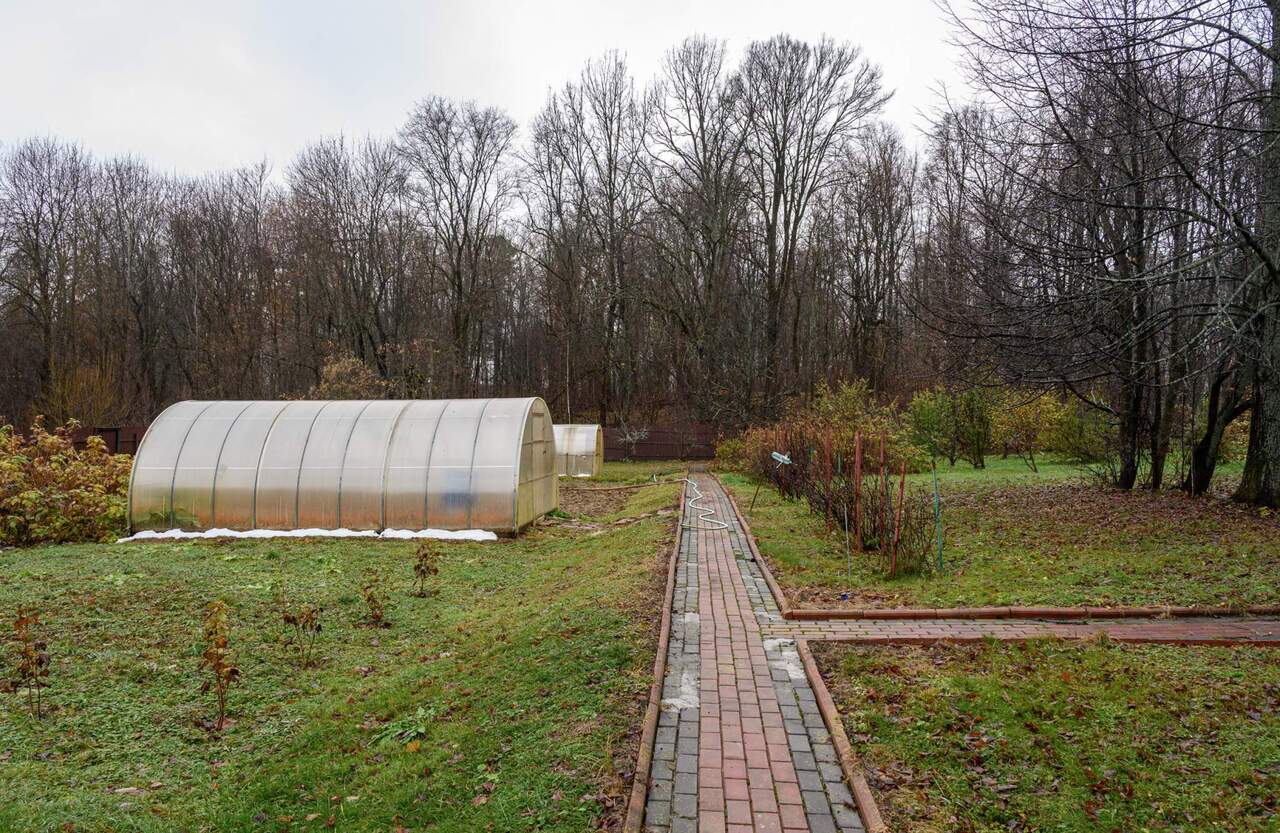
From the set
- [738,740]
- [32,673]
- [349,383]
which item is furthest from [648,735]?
[349,383]

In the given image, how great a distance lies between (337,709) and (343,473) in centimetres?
861

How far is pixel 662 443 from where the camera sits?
115 feet

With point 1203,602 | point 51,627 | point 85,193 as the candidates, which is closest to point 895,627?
point 1203,602

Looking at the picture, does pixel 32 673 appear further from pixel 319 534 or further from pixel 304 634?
pixel 319 534

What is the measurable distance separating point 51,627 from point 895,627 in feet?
26.1

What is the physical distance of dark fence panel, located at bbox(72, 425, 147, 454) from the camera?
24.5 m

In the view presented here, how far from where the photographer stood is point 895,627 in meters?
6.68

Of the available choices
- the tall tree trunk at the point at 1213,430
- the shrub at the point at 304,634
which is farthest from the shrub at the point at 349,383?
the tall tree trunk at the point at 1213,430

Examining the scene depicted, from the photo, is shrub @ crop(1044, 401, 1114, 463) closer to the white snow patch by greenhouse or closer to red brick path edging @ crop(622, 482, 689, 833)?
the white snow patch by greenhouse

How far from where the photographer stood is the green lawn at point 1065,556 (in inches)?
291

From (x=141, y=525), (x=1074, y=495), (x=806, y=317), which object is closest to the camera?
(x=141, y=525)

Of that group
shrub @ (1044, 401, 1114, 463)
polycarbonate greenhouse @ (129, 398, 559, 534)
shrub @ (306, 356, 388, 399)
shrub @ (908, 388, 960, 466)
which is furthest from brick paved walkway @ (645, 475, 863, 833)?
shrub @ (306, 356, 388, 399)

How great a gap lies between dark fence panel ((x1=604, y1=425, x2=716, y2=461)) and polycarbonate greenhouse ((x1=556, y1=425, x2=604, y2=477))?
683cm

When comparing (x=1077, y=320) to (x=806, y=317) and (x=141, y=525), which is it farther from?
(x=806, y=317)
